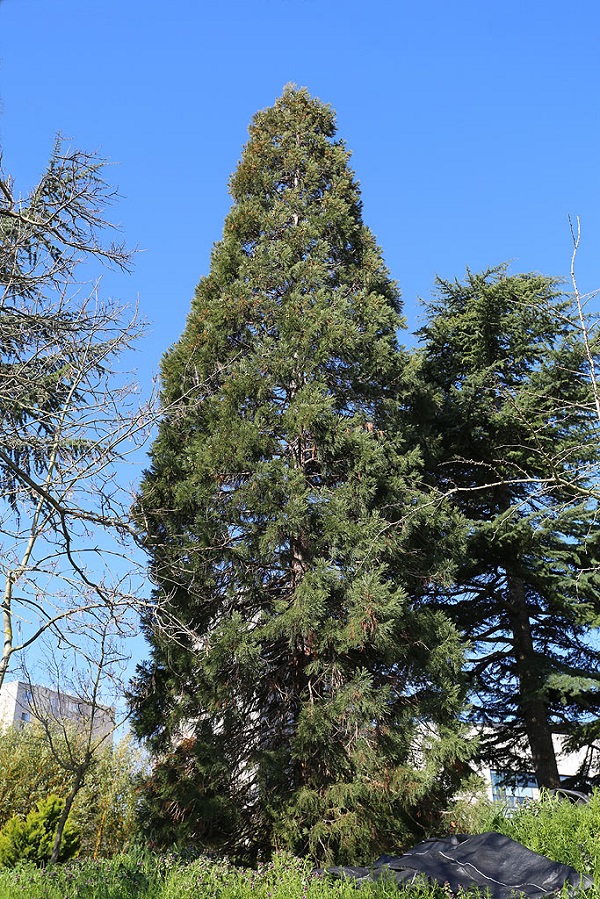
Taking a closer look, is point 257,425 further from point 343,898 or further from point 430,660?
point 343,898

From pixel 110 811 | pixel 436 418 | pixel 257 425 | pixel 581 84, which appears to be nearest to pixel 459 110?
pixel 581 84

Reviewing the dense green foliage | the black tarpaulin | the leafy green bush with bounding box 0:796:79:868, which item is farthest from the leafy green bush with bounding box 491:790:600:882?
the dense green foliage

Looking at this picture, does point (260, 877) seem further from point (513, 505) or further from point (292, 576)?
point (513, 505)

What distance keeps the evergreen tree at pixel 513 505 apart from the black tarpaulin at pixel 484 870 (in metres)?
5.61

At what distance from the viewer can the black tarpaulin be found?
16.6 ft

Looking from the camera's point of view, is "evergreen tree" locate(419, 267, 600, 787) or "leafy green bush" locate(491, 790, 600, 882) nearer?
"leafy green bush" locate(491, 790, 600, 882)

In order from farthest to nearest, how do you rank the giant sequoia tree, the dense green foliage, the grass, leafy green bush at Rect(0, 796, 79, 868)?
the dense green foliage, leafy green bush at Rect(0, 796, 79, 868), the giant sequoia tree, the grass

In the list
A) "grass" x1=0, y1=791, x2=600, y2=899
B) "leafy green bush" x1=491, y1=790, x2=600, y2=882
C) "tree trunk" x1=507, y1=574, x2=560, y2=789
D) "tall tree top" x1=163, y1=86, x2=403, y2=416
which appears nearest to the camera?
"grass" x1=0, y1=791, x2=600, y2=899

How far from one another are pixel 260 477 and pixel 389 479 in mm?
1692

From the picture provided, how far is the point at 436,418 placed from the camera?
12508mm

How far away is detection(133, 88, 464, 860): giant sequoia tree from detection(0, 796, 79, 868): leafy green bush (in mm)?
4023

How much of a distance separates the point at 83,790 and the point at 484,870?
1081 cm

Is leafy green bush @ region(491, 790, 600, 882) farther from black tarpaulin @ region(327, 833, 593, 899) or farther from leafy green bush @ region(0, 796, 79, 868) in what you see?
leafy green bush @ region(0, 796, 79, 868)

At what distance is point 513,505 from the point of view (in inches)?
454
